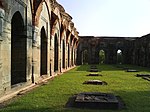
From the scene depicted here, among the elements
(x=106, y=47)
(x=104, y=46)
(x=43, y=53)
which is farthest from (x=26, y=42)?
(x=106, y=47)

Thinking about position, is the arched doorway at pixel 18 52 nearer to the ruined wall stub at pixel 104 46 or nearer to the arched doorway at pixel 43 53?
the arched doorway at pixel 43 53

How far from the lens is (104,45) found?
37.6 m

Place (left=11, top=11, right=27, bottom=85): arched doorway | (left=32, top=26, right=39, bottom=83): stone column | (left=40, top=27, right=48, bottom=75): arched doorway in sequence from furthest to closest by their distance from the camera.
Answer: (left=40, top=27, right=48, bottom=75): arched doorway
(left=32, top=26, right=39, bottom=83): stone column
(left=11, top=11, right=27, bottom=85): arched doorway

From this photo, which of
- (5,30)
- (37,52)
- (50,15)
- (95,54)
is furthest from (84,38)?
(5,30)

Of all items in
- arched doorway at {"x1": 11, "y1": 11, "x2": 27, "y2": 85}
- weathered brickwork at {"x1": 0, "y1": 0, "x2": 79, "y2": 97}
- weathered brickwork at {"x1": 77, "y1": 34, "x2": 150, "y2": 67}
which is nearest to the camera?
weathered brickwork at {"x1": 0, "y1": 0, "x2": 79, "y2": 97}

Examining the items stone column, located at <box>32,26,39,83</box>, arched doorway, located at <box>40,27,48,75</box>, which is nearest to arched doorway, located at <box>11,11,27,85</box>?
stone column, located at <box>32,26,39,83</box>

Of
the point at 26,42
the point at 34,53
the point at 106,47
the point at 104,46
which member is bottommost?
the point at 34,53

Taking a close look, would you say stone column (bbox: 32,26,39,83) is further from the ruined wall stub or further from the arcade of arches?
the ruined wall stub

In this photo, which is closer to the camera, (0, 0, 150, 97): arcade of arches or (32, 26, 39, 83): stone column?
(0, 0, 150, 97): arcade of arches

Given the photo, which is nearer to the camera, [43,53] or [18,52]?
[18,52]

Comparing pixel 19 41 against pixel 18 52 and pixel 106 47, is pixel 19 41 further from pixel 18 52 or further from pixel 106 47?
pixel 106 47

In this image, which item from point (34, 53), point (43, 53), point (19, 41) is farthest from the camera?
point (43, 53)

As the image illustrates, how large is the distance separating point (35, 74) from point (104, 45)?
90.4 ft

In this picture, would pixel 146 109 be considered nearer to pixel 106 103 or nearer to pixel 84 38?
pixel 106 103
